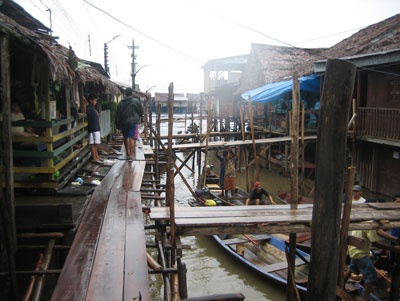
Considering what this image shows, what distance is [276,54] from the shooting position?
23.4m

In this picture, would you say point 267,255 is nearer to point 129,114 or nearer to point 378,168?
point 129,114

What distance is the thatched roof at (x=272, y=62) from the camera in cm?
2120

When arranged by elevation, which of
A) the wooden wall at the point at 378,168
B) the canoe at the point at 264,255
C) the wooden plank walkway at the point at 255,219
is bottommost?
the canoe at the point at 264,255

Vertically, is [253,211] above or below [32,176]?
below

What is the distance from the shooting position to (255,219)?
4.84 metres

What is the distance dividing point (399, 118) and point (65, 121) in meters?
10.6

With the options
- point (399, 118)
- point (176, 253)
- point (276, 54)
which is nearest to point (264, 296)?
point (176, 253)

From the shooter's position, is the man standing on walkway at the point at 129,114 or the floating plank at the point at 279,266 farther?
the man standing on walkway at the point at 129,114

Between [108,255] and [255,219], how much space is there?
203 centimetres

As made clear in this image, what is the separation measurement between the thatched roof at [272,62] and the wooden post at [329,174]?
16.8 metres

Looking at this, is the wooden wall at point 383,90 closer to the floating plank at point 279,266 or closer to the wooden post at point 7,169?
the floating plank at point 279,266

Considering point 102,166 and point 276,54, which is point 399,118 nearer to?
point 102,166

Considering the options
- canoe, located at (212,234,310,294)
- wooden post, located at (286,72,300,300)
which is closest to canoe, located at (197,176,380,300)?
canoe, located at (212,234,310,294)

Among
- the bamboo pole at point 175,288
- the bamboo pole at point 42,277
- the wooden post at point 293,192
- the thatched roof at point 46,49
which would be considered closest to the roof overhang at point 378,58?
the wooden post at point 293,192
